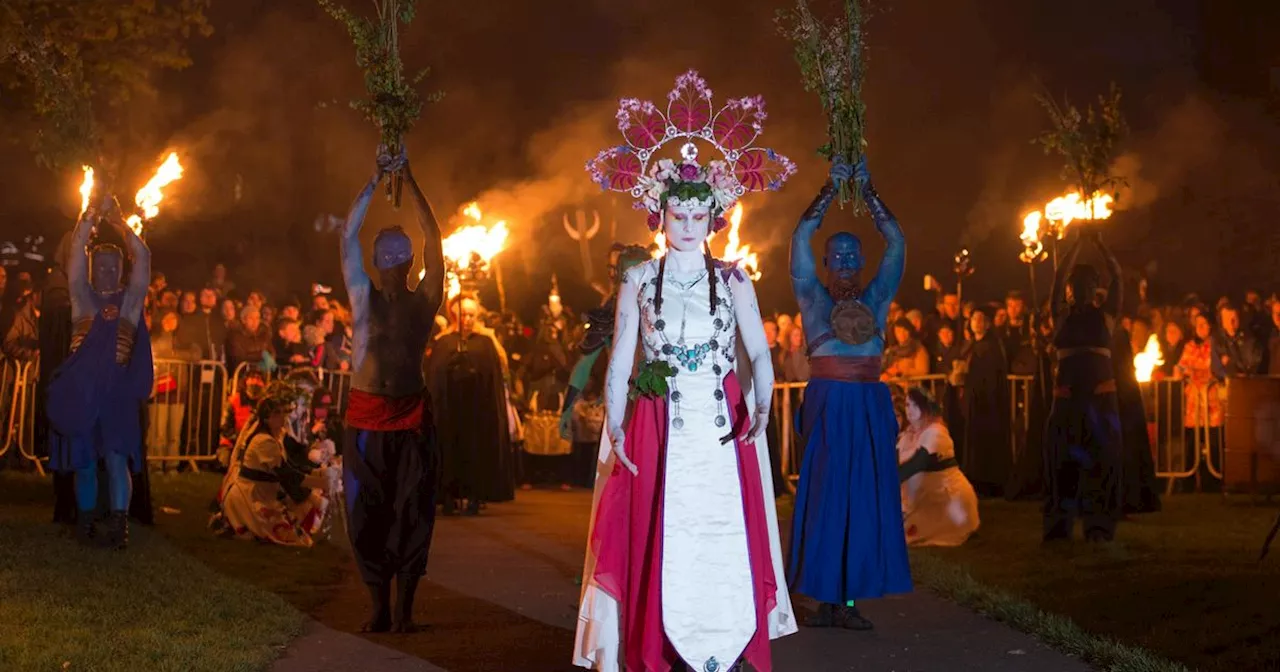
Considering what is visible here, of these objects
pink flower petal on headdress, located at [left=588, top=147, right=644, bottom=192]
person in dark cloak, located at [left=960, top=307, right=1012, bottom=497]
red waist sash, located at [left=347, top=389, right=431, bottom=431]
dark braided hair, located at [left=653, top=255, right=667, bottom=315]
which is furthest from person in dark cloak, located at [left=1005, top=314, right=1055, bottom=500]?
dark braided hair, located at [left=653, top=255, right=667, bottom=315]

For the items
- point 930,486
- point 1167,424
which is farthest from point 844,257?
point 1167,424

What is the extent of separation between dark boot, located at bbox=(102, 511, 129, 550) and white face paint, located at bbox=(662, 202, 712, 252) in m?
6.12

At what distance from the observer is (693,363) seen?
7070 mm

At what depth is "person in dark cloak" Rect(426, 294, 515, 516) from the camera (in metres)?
16.0

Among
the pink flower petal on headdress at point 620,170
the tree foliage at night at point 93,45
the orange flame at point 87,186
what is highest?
the tree foliage at night at point 93,45

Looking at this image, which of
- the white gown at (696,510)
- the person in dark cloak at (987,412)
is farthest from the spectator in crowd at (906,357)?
the white gown at (696,510)

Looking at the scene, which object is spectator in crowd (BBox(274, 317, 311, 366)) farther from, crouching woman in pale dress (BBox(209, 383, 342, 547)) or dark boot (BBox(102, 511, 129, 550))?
dark boot (BBox(102, 511, 129, 550))

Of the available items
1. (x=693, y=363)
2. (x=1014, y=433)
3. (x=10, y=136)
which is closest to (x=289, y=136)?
(x=10, y=136)

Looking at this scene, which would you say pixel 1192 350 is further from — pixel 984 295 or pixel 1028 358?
pixel 984 295

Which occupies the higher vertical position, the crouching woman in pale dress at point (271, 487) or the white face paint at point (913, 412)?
the white face paint at point (913, 412)

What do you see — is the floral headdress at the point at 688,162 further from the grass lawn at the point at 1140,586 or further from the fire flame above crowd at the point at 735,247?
the fire flame above crowd at the point at 735,247

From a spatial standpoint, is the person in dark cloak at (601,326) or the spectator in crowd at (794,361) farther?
the spectator in crowd at (794,361)

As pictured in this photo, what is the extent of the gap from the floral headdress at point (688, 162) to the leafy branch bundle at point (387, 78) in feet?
6.01

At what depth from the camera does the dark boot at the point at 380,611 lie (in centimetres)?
877
